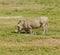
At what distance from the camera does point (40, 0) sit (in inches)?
1532

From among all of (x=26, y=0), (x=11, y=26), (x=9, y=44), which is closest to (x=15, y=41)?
(x=9, y=44)

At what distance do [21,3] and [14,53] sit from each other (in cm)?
2152

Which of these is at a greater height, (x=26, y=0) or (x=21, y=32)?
(x=26, y=0)

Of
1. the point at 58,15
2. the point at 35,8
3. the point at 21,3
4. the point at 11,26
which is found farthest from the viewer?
the point at 21,3

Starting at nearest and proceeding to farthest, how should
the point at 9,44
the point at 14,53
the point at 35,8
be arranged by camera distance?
the point at 14,53 < the point at 9,44 < the point at 35,8

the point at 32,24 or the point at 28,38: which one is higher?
the point at 32,24

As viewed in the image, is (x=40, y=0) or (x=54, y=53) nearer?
(x=54, y=53)

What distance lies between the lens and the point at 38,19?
1959 cm

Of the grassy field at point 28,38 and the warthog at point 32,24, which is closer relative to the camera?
the grassy field at point 28,38

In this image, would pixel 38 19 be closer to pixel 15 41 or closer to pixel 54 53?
pixel 15 41

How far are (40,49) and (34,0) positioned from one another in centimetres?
2421

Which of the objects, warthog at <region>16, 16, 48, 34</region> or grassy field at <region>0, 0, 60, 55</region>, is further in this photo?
warthog at <region>16, 16, 48, 34</region>

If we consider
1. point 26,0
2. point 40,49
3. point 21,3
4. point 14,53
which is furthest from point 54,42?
point 26,0

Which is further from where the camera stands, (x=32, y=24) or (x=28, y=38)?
(x=32, y=24)
